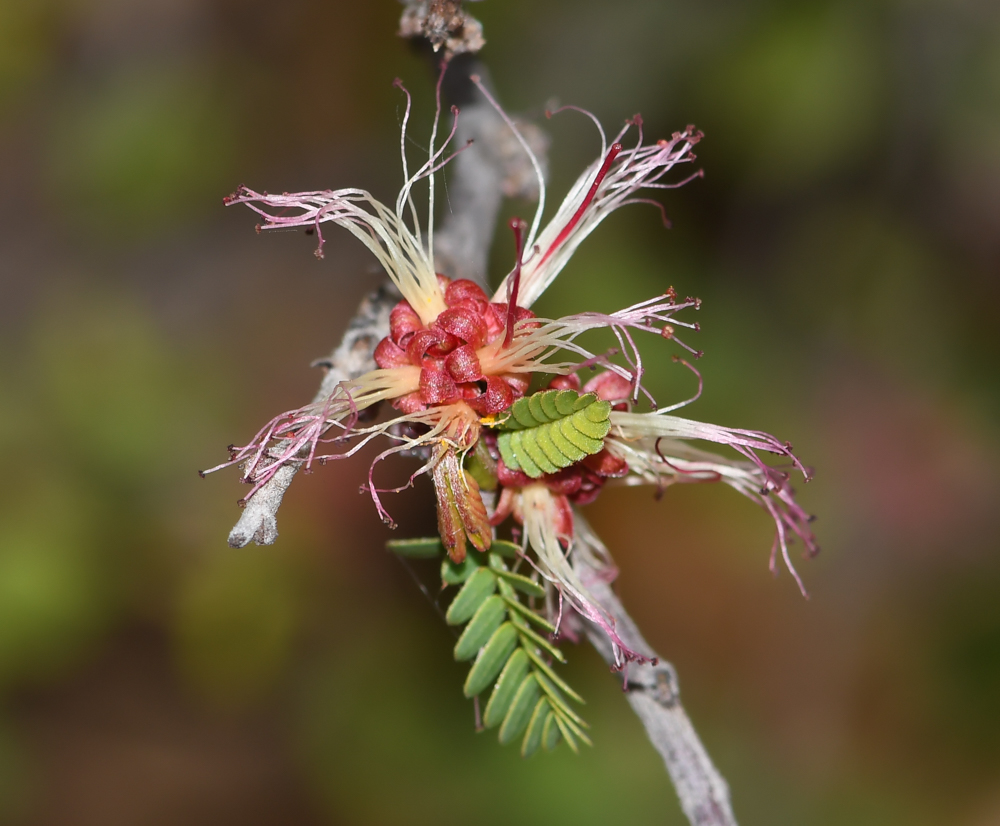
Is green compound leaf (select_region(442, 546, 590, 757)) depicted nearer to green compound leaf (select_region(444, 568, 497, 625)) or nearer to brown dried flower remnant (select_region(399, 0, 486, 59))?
green compound leaf (select_region(444, 568, 497, 625))

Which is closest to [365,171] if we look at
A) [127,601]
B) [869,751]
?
[127,601]

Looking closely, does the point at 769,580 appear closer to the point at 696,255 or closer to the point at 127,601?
the point at 696,255

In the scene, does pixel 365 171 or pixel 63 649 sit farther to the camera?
pixel 365 171

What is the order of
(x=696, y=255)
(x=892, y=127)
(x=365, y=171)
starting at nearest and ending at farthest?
1. (x=892, y=127)
2. (x=696, y=255)
3. (x=365, y=171)

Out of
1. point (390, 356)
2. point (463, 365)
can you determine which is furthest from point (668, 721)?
point (390, 356)

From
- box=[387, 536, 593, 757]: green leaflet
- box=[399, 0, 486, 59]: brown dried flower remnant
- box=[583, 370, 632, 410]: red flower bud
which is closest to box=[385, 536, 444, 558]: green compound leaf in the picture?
box=[387, 536, 593, 757]: green leaflet

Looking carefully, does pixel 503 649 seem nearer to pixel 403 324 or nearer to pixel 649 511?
pixel 403 324

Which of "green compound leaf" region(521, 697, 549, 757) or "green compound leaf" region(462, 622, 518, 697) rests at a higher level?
"green compound leaf" region(462, 622, 518, 697)
